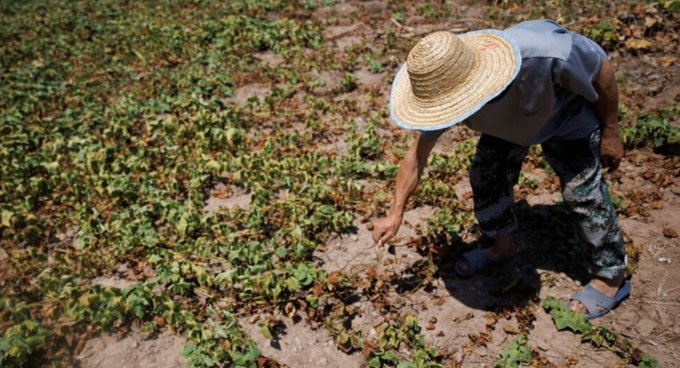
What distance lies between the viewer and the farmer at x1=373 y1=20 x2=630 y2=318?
223 centimetres

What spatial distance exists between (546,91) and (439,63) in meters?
0.62

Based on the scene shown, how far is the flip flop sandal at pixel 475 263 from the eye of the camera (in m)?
3.57

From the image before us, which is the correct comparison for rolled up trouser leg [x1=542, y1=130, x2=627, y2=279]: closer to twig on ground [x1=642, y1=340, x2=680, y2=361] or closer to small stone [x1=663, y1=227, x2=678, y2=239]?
twig on ground [x1=642, y1=340, x2=680, y2=361]

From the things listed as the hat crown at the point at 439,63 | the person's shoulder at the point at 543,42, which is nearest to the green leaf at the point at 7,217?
the hat crown at the point at 439,63

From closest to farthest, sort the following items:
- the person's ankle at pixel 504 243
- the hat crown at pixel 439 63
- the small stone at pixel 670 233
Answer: the hat crown at pixel 439 63
the person's ankle at pixel 504 243
the small stone at pixel 670 233

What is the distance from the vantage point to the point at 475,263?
3.57 m

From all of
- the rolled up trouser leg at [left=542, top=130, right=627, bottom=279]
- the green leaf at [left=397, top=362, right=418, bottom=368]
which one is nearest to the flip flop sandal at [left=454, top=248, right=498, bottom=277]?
the rolled up trouser leg at [left=542, top=130, right=627, bottom=279]

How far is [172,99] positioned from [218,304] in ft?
12.1

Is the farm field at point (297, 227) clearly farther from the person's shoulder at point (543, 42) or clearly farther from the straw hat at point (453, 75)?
the straw hat at point (453, 75)

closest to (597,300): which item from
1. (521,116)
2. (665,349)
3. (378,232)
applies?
(665,349)

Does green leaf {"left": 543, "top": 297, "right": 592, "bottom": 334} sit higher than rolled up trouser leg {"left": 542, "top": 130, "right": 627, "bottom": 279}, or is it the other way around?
rolled up trouser leg {"left": 542, "top": 130, "right": 627, "bottom": 279}

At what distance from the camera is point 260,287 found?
3.48m

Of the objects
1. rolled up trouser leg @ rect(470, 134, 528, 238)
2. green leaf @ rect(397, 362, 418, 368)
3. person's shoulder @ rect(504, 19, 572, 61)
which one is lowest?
green leaf @ rect(397, 362, 418, 368)

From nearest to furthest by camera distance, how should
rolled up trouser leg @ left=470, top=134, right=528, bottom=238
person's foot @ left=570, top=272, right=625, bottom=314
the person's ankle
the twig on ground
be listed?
1. the twig on ground
2. rolled up trouser leg @ left=470, top=134, right=528, bottom=238
3. person's foot @ left=570, top=272, right=625, bottom=314
4. the person's ankle
